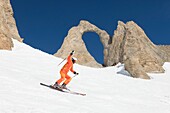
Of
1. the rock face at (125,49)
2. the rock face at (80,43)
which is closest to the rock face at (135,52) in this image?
the rock face at (125,49)

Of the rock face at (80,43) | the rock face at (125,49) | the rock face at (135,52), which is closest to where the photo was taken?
the rock face at (135,52)

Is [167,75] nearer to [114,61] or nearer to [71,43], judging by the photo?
[114,61]

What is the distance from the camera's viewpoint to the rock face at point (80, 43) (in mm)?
53438

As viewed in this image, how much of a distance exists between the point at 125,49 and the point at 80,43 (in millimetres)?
17629

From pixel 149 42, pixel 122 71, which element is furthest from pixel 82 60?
pixel 122 71

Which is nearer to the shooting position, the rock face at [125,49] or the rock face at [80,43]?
the rock face at [125,49]

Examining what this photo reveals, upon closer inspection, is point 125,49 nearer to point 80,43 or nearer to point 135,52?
point 135,52

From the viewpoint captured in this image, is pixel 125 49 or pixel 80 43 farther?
pixel 80 43

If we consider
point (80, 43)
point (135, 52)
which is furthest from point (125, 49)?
point (80, 43)

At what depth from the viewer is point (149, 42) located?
42719 millimetres

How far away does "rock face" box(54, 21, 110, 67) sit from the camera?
53.4m

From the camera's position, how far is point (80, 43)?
182 feet

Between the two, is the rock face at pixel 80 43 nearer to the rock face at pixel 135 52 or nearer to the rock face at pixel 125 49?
the rock face at pixel 125 49

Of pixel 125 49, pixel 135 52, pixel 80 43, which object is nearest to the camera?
pixel 135 52
